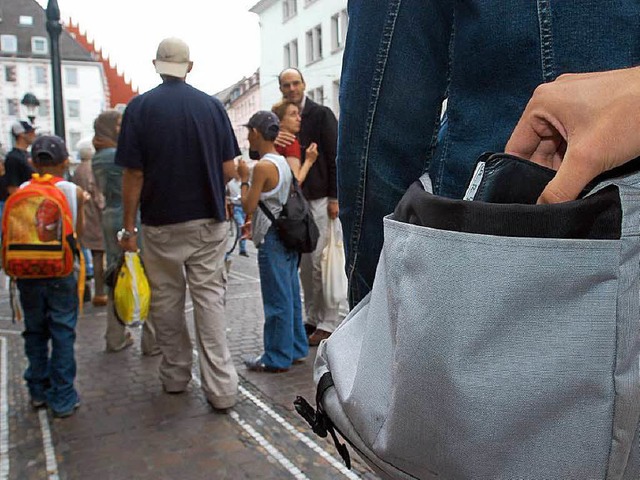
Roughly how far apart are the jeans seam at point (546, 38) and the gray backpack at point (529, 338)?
290 mm

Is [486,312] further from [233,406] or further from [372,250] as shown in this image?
[233,406]

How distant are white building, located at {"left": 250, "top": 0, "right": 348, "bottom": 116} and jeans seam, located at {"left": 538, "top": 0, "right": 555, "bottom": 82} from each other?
103 ft

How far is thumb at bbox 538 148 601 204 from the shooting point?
2.58 ft

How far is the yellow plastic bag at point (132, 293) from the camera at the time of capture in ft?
14.1

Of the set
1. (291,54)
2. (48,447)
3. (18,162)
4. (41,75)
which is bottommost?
(48,447)

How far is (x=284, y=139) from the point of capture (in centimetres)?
539

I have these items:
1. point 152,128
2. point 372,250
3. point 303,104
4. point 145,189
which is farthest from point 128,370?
point 372,250

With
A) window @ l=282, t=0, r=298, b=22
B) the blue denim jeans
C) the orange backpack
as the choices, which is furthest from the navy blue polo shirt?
window @ l=282, t=0, r=298, b=22

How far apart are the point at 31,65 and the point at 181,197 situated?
7478 cm

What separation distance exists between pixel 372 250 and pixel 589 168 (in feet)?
1.64

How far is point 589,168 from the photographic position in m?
0.79

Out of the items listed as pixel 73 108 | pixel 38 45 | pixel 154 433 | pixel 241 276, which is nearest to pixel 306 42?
pixel 241 276

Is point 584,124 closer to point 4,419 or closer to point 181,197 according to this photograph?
point 181,197

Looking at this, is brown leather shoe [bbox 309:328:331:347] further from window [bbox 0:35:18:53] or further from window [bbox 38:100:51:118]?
window [bbox 0:35:18:53]
